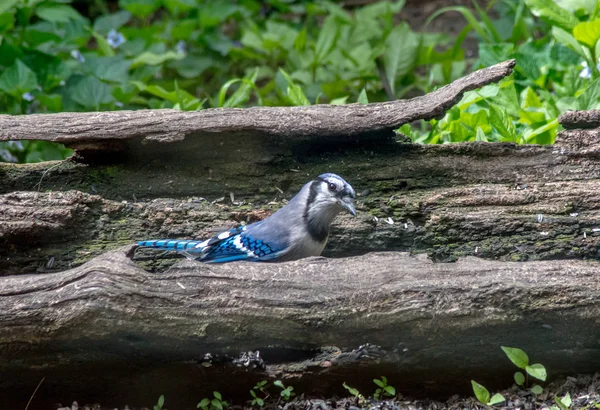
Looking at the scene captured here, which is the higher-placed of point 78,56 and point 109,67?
point 109,67

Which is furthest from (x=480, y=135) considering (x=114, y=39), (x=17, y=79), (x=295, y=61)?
(x=114, y=39)

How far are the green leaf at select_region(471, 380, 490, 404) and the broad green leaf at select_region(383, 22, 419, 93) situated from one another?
3.86 metres

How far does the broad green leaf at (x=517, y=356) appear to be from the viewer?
3.22m

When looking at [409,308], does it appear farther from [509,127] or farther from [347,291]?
[509,127]

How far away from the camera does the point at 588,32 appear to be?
513cm

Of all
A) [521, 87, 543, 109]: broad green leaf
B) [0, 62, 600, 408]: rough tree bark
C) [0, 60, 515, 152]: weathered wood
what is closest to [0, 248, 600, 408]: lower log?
[0, 62, 600, 408]: rough tree bark

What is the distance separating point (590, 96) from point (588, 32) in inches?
18.7

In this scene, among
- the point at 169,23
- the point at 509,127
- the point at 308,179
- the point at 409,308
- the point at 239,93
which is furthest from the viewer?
the point at 169,23

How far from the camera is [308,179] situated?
416 cm

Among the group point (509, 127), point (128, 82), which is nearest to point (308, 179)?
point (509, 127)

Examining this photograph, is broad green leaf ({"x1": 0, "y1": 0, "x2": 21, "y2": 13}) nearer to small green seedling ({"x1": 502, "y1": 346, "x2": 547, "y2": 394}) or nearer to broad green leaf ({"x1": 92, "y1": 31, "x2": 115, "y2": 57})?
broad green leaf ({"x1": 92, "y1": 31, "x2": 115, "y2": 57})

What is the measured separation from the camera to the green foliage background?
527cm

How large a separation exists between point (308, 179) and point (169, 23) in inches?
171

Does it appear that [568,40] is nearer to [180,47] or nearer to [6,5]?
[180,47]
